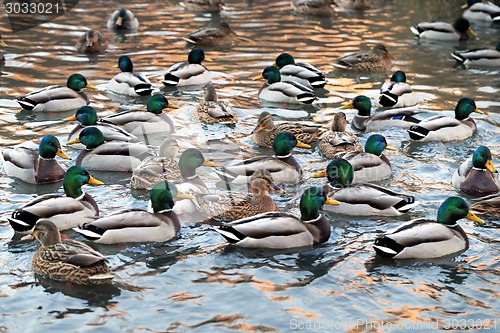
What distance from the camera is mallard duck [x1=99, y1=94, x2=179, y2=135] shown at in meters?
13.9

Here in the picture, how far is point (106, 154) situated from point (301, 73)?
518 centimetres

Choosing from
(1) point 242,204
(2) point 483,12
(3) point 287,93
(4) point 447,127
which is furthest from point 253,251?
(2) point 483,12

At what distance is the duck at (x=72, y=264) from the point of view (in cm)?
900

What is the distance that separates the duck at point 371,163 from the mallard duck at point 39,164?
3429 mm

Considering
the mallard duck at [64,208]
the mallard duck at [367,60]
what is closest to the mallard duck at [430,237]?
the mallard duck at [64,208]

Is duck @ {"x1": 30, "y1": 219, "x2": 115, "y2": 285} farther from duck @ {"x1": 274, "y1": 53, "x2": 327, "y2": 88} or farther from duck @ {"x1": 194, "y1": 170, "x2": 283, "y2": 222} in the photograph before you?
duck @ {"x1": 274, "y1": 53, "x2": 327, "y2": 88}

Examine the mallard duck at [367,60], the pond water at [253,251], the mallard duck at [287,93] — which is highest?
the mallard duck at [367,60]

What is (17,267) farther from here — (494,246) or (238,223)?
(494,246)

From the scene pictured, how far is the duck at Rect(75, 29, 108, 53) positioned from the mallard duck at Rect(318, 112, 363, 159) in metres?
6.92

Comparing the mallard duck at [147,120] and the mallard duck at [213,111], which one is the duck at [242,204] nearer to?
the mallard duck at [147,120]

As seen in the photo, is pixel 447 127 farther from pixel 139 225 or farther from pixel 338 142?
pixel 139 225

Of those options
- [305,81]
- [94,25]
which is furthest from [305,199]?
[94,25]

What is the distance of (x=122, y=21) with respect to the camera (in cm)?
2058

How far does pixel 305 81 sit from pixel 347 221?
6.03m
